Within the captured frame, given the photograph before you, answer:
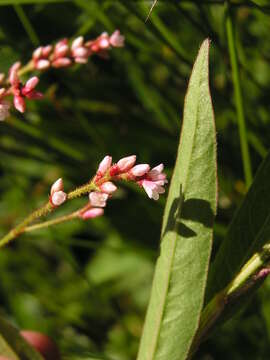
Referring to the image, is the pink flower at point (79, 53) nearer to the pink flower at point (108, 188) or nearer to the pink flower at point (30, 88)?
the pink flower at point (30, 88)

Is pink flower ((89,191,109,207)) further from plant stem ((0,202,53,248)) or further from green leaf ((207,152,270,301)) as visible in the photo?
green leaf ((207,152,270,301))

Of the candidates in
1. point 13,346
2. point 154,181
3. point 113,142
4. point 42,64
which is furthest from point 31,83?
Result: point 113,142

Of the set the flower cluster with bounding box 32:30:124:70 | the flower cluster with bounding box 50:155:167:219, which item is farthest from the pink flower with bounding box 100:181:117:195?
the flower cluster with bounding box 32:30:124:70

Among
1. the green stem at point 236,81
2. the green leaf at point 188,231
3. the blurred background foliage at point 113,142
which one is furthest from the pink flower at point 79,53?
the green leaf at point 188,231

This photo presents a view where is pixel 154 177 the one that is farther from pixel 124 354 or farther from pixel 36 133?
pixel 124 354

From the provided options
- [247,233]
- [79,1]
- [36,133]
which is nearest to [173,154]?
[36,133]

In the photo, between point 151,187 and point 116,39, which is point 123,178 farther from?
point 116,39
